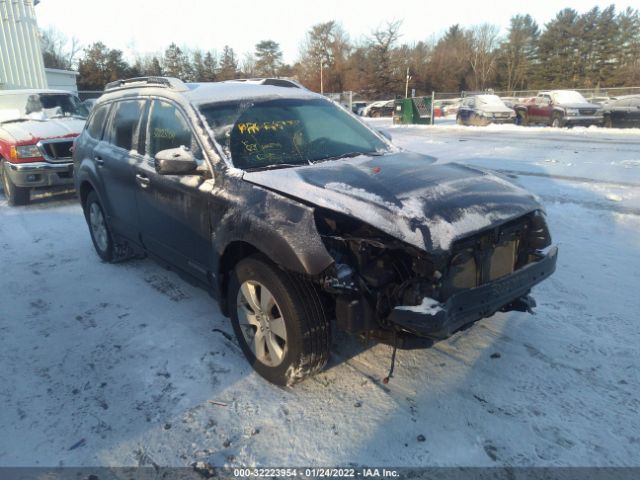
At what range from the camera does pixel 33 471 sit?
239 centimetres

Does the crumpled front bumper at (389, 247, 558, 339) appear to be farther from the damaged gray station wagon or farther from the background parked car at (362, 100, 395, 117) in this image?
the background parked car at (362, 100, 395, 117)

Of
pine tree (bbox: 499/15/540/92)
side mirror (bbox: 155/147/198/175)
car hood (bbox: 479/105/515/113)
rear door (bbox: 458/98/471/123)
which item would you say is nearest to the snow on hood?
car hood (bbox: 479/105/515/113)

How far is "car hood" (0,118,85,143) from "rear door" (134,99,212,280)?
19.1 ft

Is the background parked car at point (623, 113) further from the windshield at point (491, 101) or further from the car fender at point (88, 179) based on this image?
the car fender at point (88, 179)

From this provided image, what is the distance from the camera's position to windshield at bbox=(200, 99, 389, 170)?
3396mm

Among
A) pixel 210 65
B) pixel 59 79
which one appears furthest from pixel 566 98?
pixel 210 65

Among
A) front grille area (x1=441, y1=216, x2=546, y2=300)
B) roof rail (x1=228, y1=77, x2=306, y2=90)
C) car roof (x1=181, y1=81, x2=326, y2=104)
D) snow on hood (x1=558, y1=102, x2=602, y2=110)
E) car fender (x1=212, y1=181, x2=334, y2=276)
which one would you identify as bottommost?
front grille area (x1=441, y1=216, x2=546, y2=300)

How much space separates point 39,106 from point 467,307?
1055cm

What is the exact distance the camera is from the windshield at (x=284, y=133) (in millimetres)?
3396

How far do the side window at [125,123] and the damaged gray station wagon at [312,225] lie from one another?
0.48 ft

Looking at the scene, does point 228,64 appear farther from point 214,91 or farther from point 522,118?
point 214,91

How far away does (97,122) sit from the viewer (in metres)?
5.22

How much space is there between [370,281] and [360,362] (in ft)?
3.02

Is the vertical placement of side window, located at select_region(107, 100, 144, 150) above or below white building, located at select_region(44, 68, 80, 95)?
below
